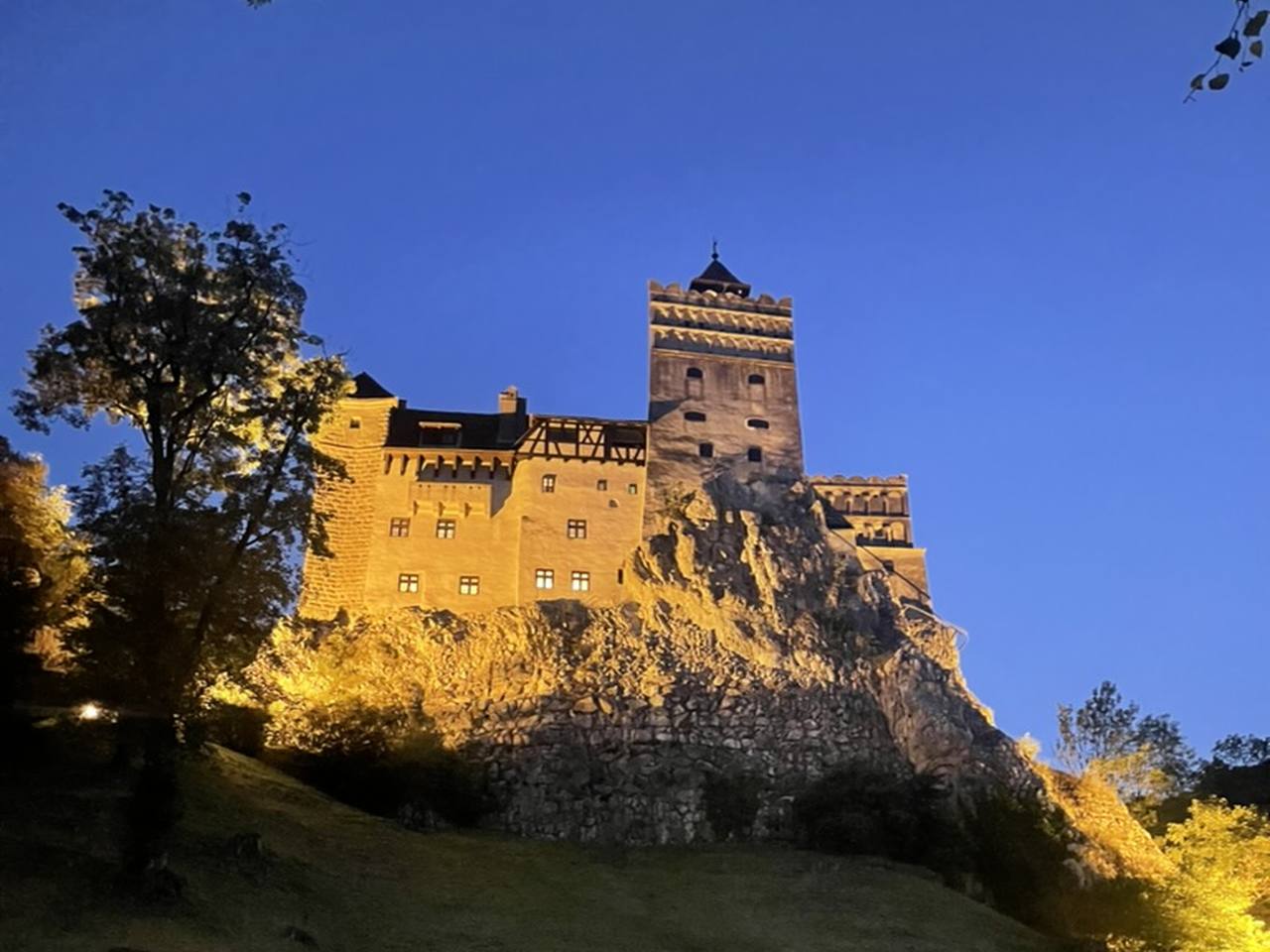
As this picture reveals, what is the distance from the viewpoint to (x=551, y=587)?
46.1 meters

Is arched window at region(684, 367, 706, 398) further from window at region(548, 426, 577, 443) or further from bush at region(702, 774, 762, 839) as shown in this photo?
bush at region(702, 774, 762, 839)

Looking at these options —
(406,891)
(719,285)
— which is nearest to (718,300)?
(719,285)

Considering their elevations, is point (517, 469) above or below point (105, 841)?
above

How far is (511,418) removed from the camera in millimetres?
53031

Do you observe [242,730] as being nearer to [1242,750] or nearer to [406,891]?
[406,891]

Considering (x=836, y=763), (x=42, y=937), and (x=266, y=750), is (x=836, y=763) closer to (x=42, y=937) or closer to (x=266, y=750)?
(x=266, y=750)

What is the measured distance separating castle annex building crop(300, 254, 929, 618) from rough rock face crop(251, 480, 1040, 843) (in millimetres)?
1780

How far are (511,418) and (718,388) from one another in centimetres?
1018

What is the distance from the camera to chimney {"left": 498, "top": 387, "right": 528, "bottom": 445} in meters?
51.5

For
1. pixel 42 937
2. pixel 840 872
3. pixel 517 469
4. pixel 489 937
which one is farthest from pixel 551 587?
Answer: pixel 42 937

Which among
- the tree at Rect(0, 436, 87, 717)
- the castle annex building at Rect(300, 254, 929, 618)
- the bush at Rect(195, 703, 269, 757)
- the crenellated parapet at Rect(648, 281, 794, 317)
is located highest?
the crenellated parapet at Rect(648, 281, 794, 317)

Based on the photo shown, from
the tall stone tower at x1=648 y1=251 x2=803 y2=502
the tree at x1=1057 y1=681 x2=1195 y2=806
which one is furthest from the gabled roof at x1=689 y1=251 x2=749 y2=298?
the tree at x1=1057 y1=681 x2=1195 y2=806

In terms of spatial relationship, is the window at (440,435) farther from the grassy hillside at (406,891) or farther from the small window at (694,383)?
the grassy hillside at (406,891)

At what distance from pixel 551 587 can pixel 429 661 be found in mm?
6186
